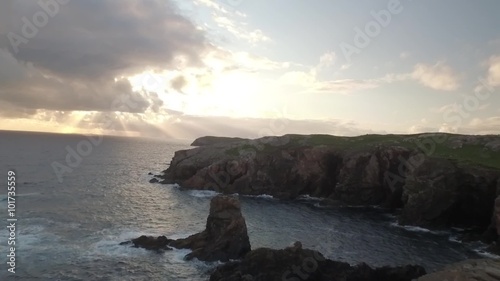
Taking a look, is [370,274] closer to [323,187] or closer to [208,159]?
[323,187]

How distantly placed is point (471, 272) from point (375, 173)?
66.3 m

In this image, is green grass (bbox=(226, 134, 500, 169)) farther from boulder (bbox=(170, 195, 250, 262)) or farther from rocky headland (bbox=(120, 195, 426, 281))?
boulder (bbox=(170, 195, 250, 262))

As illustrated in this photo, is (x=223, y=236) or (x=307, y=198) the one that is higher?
(x=223, y=236)

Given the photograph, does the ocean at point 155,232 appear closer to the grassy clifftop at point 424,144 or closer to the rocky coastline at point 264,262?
the rocky coastline at point 264,262

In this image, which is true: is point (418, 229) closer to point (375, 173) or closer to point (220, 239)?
point (375, 173)

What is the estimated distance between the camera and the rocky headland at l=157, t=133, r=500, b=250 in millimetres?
69438

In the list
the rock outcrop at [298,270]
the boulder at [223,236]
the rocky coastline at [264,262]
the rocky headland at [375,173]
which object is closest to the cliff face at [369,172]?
the rocky headland at [375,173]

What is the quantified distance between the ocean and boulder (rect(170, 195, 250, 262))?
6.54 ft

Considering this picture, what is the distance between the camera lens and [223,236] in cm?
5047

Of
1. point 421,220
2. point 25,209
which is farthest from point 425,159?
point 25,209

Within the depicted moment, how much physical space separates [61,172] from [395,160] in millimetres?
114538

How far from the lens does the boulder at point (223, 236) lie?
162ft

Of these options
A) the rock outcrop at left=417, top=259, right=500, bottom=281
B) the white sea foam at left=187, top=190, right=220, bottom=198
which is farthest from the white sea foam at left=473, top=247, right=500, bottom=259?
the white sea foam at left=187, top=190, right=220, bottom=198

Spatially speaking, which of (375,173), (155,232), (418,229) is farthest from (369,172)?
(155,232)
